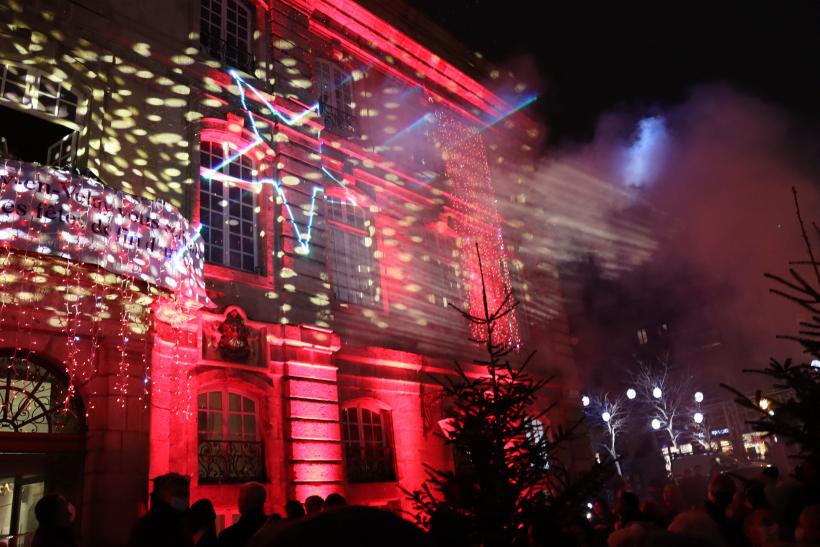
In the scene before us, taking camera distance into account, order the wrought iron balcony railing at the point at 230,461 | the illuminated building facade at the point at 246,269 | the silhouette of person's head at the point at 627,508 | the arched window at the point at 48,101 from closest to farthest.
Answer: the silhouette of person's head at the point at 627,508
the illuminated building facade at the point at 246,269
the arched window at the point at 48,101
the wrought iron balcony railing at the point at 230,461

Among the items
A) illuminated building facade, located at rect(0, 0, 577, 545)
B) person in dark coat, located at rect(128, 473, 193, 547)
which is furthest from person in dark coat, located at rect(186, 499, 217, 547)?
illuminated building facade, located at rect(0, 0, 577, 545)

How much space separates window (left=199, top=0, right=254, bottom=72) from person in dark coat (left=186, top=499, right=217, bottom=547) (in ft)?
31.4

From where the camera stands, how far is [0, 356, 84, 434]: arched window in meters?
7.51

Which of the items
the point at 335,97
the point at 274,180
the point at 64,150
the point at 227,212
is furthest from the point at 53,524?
the point at 335,97

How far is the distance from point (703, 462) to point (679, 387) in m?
4.41

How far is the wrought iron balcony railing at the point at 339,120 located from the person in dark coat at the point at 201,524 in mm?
10305

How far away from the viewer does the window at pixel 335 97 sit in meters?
13.9

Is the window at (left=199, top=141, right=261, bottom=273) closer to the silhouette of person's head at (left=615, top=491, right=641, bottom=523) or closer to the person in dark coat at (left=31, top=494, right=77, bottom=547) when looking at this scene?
the person in dark coat at (left=31, top=494, right=77, bottom=547)

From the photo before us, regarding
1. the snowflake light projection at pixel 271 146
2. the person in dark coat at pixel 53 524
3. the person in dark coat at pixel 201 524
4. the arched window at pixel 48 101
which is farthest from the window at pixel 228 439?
the person in dark coat at pixel 53 524

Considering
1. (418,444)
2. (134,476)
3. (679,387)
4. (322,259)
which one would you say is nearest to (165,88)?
(322,259)

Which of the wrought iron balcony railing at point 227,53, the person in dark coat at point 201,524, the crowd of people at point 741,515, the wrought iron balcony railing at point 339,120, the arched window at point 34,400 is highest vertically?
the wrought iron balcony railing at point 227,53

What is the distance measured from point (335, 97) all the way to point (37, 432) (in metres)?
9.54

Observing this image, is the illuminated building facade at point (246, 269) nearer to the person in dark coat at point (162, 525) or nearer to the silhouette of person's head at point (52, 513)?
the silhouette of person's head at point (52, 513)

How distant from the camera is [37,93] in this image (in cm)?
912
